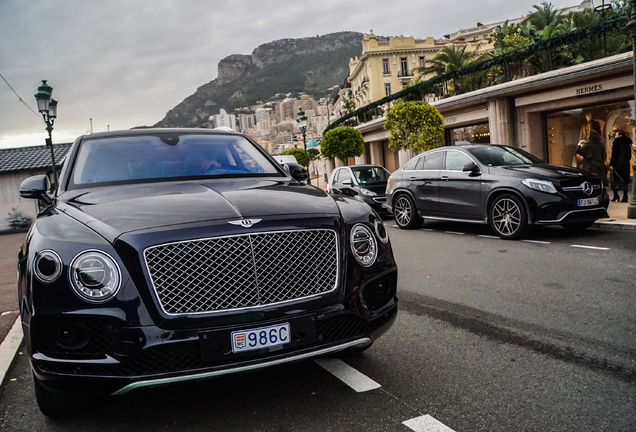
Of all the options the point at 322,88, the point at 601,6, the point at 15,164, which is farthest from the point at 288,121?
the point at 601,6

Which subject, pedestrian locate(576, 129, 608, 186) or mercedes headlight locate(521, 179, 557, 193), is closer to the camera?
mercedes headlight locate(521, 179, 557, 193)

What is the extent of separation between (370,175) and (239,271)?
44.3 ft

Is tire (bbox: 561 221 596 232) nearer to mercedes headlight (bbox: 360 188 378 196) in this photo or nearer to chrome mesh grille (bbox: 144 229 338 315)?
mercedes headlight (bbox: 360 188 378 196)

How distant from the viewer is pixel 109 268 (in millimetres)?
2486

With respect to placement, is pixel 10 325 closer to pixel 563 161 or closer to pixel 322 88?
pixel 563 161

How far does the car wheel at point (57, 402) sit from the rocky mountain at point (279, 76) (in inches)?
5727

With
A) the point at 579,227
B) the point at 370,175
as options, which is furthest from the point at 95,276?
the point at 370,175

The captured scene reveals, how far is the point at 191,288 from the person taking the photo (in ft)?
8.23

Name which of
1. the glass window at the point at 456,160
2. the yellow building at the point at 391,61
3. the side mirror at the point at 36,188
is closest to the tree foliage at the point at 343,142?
the glass window at the point at 456,160

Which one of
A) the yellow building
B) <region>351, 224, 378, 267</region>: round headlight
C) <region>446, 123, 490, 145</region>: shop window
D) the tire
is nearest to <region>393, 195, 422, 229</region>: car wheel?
the tire

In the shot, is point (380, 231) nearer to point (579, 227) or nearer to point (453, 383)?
point (453, 383)

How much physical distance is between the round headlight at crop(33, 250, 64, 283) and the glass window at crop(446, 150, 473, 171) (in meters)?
8.18

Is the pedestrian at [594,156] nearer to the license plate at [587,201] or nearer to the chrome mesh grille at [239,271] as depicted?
the license plate at [587,201]

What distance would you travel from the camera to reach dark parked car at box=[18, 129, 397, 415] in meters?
2.44
